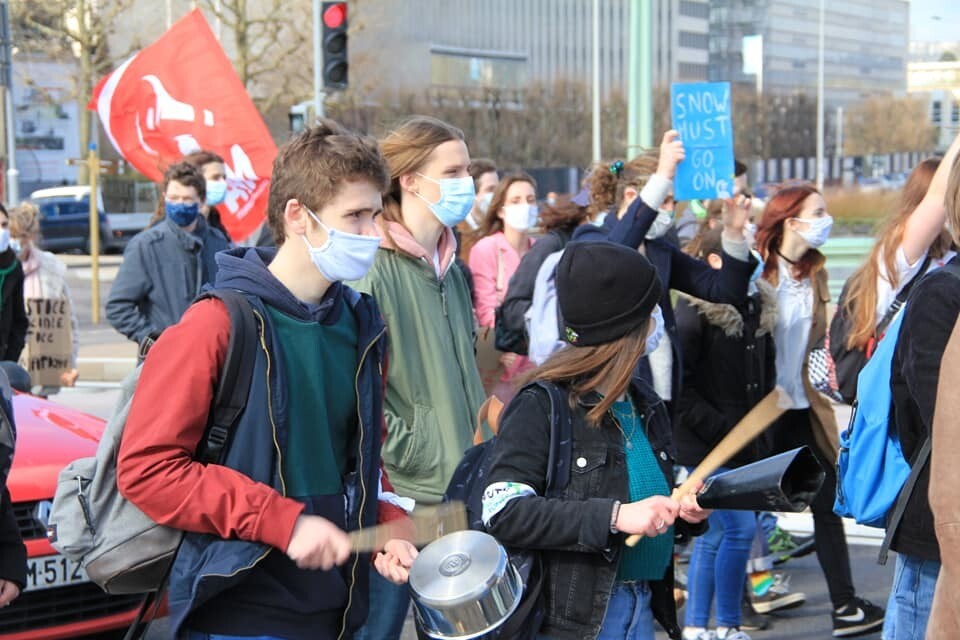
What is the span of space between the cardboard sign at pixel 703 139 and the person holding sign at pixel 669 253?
3.7 inches

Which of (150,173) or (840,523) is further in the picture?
(150,173)

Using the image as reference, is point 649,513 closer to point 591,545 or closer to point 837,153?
point 591,545

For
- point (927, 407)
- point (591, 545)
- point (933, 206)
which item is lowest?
point (591, 545)

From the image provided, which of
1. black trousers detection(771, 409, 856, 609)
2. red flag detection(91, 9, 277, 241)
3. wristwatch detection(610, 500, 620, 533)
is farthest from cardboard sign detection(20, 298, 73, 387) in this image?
wristwatch detection(610, 500, 620, 533)

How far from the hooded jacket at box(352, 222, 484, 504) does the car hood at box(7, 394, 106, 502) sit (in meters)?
1.63

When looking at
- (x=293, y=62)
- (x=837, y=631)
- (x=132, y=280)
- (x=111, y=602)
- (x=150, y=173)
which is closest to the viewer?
(x=111, y=602)

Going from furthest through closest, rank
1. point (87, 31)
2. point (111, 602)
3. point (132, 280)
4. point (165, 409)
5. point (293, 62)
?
point (293, 62) < point (87, 31) < point (132, 280) < point (111, 602) < point (165, 409)

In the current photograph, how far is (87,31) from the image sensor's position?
1335 inches

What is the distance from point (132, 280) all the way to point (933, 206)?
14.2ft

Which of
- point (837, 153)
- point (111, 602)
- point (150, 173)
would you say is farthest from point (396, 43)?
point (111, 602)

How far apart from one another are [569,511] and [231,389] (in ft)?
2.62

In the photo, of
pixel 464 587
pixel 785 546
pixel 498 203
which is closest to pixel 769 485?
pixel 464 587

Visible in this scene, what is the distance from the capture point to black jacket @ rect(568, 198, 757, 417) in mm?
5262

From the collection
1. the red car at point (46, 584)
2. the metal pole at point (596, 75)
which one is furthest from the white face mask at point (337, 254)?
the metal pole at point (596, 75)
